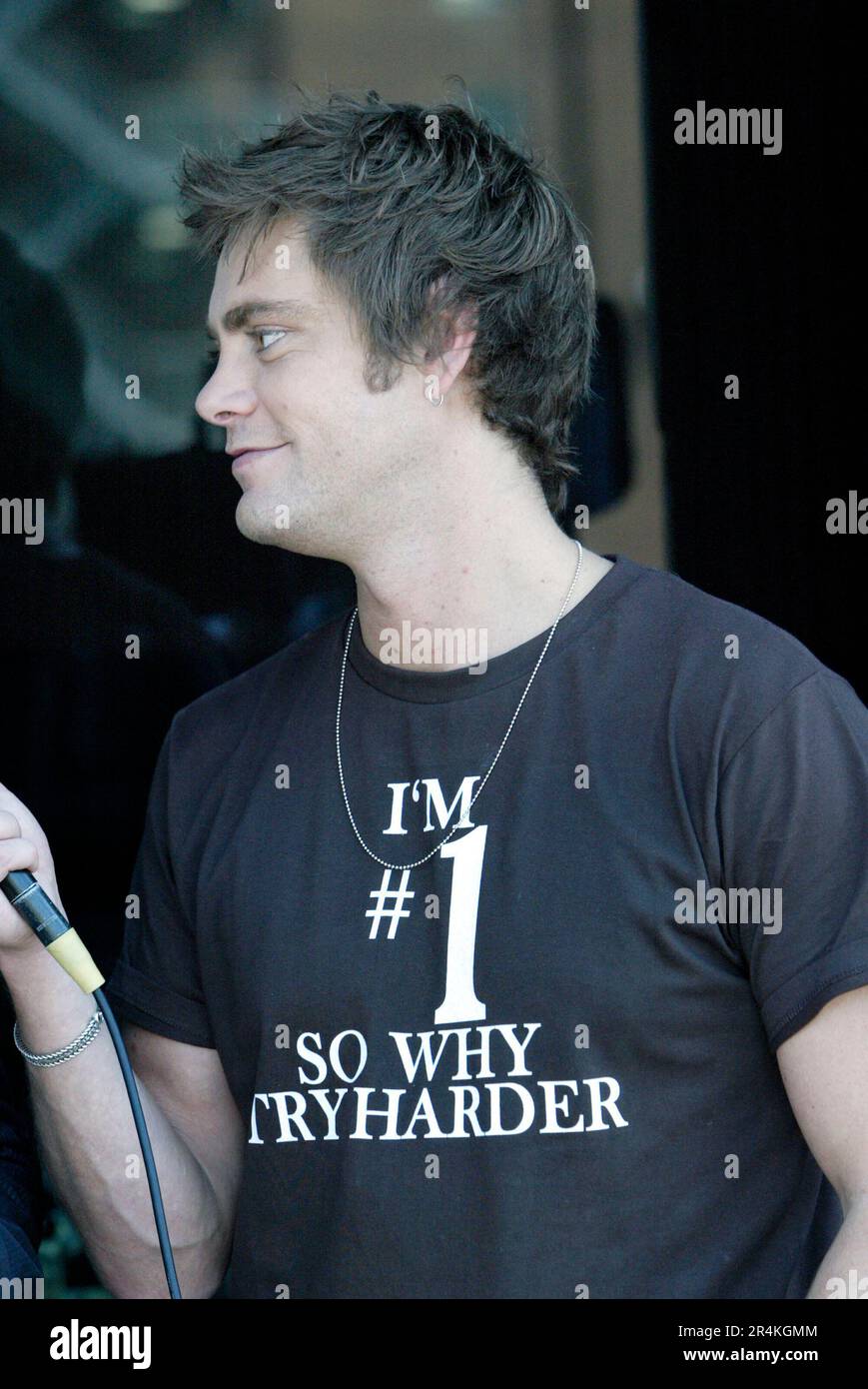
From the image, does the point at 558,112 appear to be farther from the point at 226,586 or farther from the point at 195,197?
the point at 226,586

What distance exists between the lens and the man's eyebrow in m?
1.97

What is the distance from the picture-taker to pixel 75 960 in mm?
1669

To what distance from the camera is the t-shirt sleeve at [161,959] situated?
199 cm

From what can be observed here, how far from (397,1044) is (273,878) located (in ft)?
0.80

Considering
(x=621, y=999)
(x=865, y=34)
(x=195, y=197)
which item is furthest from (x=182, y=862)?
(x=865, y=34)

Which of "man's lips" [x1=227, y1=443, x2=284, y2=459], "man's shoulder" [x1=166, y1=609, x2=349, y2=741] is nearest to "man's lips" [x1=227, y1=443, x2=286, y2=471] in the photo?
"man's lips" [x1=227, y1=443, x2=284, y2=459]

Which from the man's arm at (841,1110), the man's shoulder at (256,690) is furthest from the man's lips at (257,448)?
the man's arm at (841,1110)

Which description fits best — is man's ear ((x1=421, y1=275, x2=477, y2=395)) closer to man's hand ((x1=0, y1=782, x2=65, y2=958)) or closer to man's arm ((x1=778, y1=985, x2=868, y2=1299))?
man's hand ((x1=0, y1=782, x2=65, y2=958))

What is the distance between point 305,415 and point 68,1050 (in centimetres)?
72

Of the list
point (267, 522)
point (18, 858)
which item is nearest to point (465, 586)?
point (267, 522)

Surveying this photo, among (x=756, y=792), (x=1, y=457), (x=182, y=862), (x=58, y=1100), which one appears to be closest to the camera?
(x=756, y=792)

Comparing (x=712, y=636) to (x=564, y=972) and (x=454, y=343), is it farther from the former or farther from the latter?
(x=454, y=343)

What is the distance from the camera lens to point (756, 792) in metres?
1.71

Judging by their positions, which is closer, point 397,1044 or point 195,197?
point 397,1044
